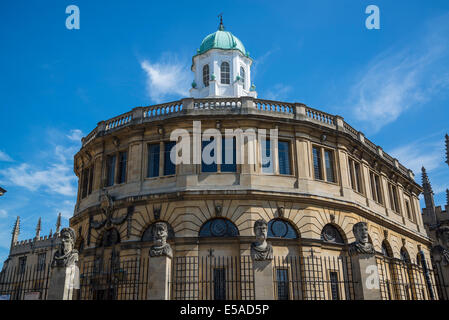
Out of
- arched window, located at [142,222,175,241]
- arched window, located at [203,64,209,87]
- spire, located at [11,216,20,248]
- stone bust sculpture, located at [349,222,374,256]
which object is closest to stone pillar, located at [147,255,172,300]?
stone bust sculpture, located at [349,222,374,256]

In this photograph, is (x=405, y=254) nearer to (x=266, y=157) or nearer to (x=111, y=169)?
(x=266, y=157)

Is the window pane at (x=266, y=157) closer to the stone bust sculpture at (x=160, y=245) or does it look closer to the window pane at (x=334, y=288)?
the window pane at (x=334, y=288)

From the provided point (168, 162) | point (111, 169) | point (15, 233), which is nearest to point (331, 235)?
point (168, 162)

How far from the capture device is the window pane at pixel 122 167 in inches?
1011

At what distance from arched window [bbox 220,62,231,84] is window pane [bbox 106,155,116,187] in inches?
655

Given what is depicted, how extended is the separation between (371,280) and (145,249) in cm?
1279

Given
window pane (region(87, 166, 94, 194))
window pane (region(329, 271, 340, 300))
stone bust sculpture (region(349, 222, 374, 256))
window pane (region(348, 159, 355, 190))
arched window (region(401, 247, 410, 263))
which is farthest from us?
arched window (region(401, 247, 410, 263))

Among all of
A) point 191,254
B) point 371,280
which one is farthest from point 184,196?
point 371,280

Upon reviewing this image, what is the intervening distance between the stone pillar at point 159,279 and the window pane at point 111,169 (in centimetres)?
1366

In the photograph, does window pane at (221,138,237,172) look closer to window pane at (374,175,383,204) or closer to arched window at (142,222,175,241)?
arched window at (142,222,175,241)

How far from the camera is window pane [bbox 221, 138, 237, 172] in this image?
23719mm

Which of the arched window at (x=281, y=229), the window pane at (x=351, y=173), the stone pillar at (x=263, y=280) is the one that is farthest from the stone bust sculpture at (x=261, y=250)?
the window pane at (x=351, y=173)
